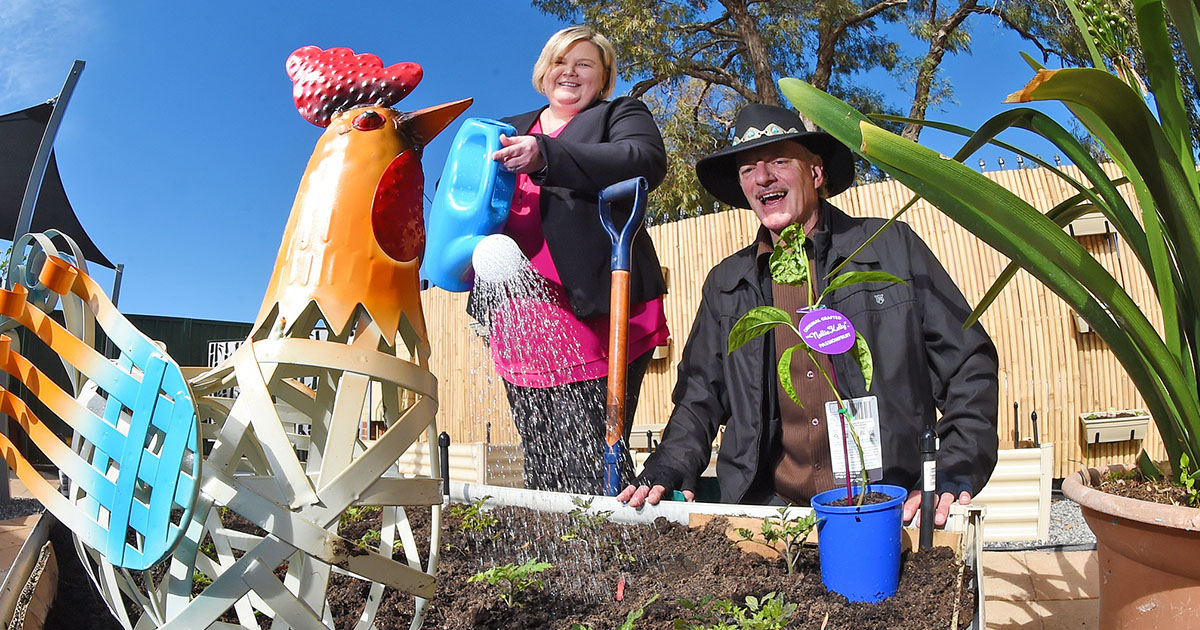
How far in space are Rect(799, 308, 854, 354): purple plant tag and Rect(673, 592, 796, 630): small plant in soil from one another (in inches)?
13.7

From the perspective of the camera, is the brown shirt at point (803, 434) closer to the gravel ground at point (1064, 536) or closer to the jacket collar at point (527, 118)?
the jacket collar at point (527, 118)

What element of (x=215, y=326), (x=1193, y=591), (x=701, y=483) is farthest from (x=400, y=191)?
(x=215, y=326)

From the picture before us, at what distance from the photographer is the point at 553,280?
68.6 inches

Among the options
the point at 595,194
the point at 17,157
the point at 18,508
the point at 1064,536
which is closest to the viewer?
the point at 595,194

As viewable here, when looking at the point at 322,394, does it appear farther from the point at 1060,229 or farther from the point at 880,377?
the point at 880,377

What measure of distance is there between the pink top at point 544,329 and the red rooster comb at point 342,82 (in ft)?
2.26

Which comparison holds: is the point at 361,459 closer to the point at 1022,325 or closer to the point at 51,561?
the point at 51,561

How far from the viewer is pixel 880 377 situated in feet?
5.28

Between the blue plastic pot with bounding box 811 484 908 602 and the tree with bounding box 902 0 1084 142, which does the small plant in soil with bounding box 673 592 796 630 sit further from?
the tree with bounding box 902 0 1084 142

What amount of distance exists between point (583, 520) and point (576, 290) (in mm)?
533

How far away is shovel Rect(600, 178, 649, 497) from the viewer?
1.63 metres

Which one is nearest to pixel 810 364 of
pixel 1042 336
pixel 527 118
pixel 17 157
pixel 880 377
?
pixel 880 377

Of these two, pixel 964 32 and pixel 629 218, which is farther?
pixel 964 32

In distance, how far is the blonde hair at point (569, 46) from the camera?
1836 millimetres
